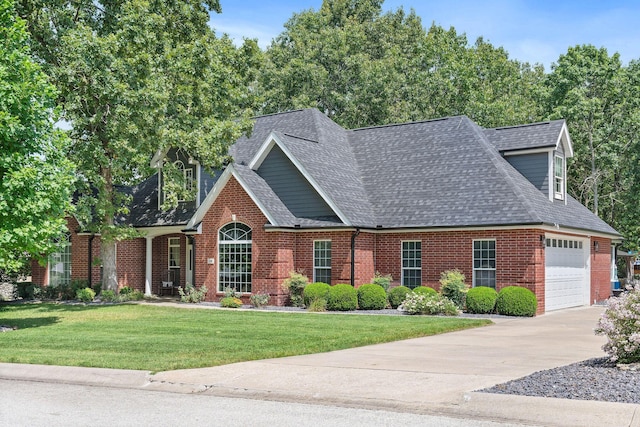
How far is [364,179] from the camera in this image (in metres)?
31.5

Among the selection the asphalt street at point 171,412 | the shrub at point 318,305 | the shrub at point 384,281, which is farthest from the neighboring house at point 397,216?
the asphalt street at point 171,412

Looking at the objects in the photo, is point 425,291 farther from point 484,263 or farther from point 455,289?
point 484,263

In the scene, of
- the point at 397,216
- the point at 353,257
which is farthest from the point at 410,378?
the point at 397,216

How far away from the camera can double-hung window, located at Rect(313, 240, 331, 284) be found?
91.6 ft

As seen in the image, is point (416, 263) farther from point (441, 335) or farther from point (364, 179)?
point (441, 335)

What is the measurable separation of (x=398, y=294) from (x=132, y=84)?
40.5ft

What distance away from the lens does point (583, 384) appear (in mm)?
Answer: 10078

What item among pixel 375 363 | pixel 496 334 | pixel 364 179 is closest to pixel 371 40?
pixel 364 179

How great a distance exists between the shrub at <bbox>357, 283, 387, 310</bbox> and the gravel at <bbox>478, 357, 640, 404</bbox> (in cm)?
1402

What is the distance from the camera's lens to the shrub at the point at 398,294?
85.1ft

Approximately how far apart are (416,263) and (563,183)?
7.65 metres

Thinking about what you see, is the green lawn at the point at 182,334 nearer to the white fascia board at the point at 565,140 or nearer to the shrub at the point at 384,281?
the shrub at the point at 384,281

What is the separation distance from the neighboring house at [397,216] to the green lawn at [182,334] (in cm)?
408

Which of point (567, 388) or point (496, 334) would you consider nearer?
point (567, 388)
